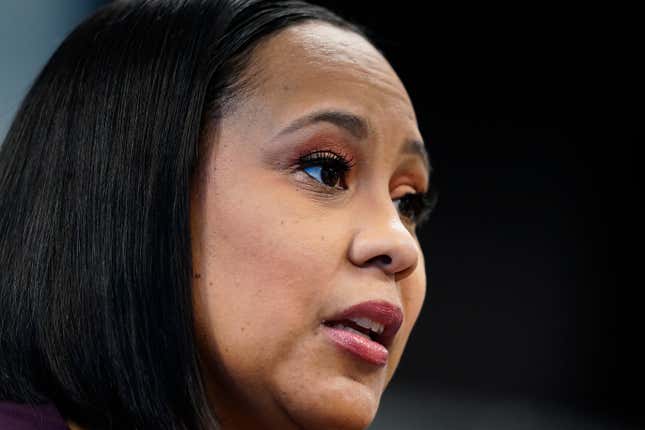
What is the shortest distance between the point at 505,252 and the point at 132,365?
4.18 ft

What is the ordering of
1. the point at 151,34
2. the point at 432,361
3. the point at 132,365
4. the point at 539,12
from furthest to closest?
the point at 432,361 < the point at 539,12 < the point at 151,34 < the point at 132,365

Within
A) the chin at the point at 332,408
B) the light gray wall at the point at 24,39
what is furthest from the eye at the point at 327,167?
the light gray wall at the point at 24,39

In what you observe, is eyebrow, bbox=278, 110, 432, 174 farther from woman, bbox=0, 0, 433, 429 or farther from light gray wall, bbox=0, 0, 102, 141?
light gray wall, bbox=0, 0, 102, 141

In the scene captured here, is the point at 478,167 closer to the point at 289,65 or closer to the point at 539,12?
the point at 539,12

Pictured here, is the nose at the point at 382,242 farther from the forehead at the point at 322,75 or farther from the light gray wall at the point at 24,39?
the light gray wall at the point at 24,39

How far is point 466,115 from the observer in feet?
Result: 6.72

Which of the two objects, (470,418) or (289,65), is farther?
(470,418)

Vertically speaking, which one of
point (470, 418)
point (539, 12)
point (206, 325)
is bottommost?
point (470, 418)

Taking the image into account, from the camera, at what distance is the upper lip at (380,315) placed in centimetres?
100

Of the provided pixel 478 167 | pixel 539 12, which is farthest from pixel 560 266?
pixel 539 12

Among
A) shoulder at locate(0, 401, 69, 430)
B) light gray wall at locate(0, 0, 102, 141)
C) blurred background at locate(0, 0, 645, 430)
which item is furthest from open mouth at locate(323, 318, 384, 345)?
blurred background at locate(0, 0, 645, 430)

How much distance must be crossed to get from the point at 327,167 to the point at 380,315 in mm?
199

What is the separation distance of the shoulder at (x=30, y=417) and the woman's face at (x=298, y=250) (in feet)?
0.60

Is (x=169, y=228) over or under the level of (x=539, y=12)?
under
